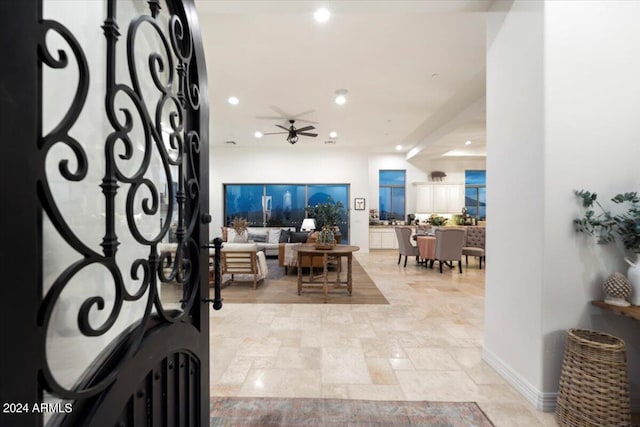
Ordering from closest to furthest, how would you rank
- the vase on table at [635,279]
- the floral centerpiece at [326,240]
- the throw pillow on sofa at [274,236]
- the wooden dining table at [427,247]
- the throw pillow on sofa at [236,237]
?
the vase on table at [635,279]
the floral centerpiece at [326,240]
the wooden dining table at [427,247]
the throw pillow on sofa at [236,237]
the throw pillow on sofa at [274,236]

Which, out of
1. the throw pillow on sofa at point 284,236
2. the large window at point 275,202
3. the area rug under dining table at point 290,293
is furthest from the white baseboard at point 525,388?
the large window at point 275,202

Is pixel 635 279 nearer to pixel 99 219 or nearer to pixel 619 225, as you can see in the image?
pixel 619 225

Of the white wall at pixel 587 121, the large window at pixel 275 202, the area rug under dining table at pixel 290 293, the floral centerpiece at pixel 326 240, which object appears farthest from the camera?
the large window at pixel 275 202

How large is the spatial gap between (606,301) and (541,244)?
504 mm

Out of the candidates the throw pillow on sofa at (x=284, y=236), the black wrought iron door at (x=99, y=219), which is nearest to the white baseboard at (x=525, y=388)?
the black wrought iron door at (x=99, y=219)

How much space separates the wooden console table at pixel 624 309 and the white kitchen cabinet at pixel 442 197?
7.91m

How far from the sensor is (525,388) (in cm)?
194

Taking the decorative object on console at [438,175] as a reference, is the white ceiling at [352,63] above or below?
above

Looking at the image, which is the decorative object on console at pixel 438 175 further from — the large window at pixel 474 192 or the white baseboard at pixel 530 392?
the white baseboard at pixel 530 392

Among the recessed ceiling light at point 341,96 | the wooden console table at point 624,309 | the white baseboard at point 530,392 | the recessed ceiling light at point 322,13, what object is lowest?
the white baseboard at point 530,392

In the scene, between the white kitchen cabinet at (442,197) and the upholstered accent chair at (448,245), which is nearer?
the upholstered accent chair at (448,245)

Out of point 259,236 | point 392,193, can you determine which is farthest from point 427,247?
point 259,236

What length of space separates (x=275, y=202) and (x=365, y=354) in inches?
282

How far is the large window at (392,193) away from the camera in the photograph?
984 centimetres
